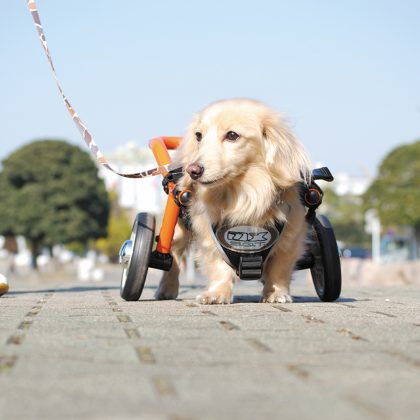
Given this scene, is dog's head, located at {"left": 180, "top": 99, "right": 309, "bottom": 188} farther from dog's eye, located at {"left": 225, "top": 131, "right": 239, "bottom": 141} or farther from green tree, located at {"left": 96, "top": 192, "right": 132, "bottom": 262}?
green tree, located at {"left": 96, "top": 192, "right": 132, "bottom": 262}

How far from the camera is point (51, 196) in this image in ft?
188

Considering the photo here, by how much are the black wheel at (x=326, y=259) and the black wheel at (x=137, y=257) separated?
3.74 feet

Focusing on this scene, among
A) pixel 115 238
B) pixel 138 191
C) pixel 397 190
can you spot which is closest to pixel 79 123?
pixel 397 190

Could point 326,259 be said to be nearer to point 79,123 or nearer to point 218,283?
point 218,283

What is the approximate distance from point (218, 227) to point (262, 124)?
2.34 ft

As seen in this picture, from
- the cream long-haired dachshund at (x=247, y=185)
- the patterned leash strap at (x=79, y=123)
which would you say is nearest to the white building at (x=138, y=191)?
the patterned leash strap at (x=79, y=123)

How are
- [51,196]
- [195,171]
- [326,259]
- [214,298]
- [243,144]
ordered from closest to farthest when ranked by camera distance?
[195,171] < [214,298] < [243,144] < [326,259] < [51,196]

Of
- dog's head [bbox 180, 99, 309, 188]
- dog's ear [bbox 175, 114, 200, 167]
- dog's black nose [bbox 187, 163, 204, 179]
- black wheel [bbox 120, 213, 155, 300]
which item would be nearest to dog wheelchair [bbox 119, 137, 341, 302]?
black wheel [bbox 120, 213, 155, 300]

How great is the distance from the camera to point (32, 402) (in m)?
2.29

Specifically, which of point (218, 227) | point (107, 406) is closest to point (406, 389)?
point (107, 406)

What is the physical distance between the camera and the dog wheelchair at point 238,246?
579 centimetres

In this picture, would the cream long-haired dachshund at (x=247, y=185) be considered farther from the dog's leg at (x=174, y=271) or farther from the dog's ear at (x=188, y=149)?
the dog's leg at (x=174, y=271)

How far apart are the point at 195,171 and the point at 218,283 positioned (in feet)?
2.65

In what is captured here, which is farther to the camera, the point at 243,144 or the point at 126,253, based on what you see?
the point at 126,253
